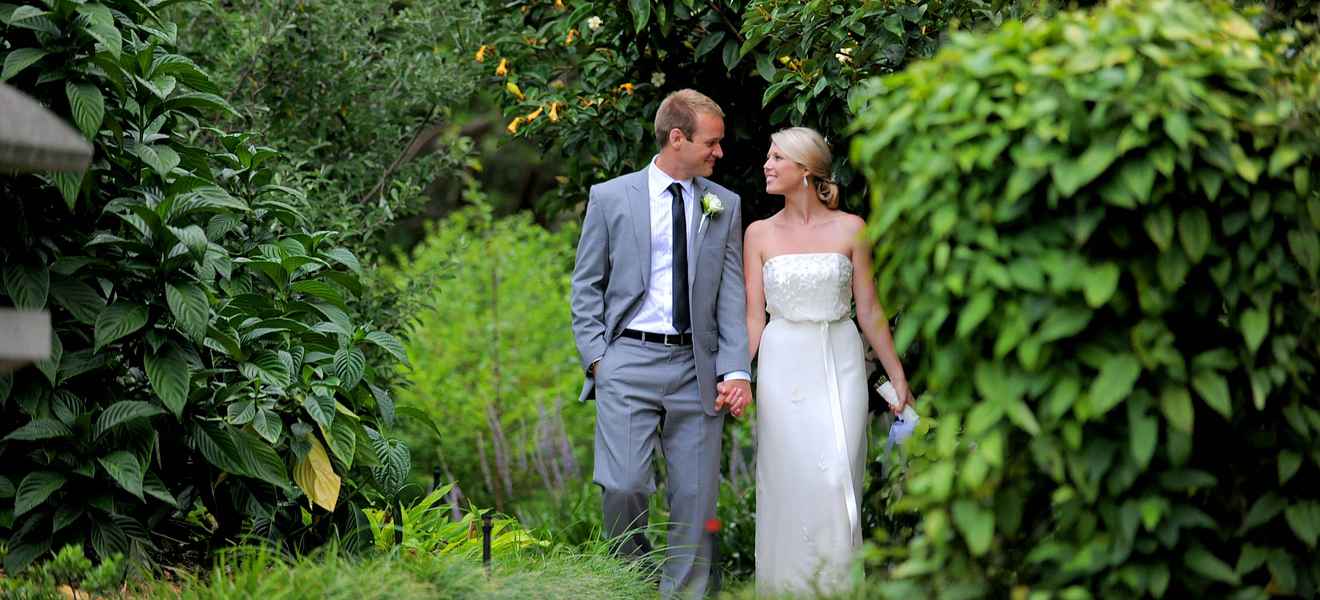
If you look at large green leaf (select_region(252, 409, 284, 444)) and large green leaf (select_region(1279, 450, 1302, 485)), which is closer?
large green leaf (select_region(1279, 450, 1302, 485))

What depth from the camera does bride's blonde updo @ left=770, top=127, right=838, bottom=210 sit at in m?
5.40

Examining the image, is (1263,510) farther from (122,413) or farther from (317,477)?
(122,413)

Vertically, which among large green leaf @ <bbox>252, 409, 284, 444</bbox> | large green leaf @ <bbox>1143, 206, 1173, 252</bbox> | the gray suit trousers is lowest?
the gray suit trousers

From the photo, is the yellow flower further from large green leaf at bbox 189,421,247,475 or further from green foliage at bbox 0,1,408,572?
large green leaf at bbox 189,421,247,475

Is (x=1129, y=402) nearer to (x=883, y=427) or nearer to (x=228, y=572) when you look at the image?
(x=228, y=572)

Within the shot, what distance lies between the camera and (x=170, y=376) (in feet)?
15.1

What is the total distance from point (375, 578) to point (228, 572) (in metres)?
0.60

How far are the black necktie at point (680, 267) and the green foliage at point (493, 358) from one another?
5.04 m

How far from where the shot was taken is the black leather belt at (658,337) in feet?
17.9

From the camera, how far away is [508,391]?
1110cm

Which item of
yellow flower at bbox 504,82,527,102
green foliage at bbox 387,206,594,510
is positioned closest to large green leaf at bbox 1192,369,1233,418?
yellow flower at bbox 504,82,527,102

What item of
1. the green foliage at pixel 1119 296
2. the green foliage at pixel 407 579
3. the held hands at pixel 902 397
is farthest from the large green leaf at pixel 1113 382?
the held hands at pixel 902 397

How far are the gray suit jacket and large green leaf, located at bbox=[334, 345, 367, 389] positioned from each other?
2.84 ft

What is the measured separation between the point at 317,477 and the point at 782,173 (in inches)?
81.0
